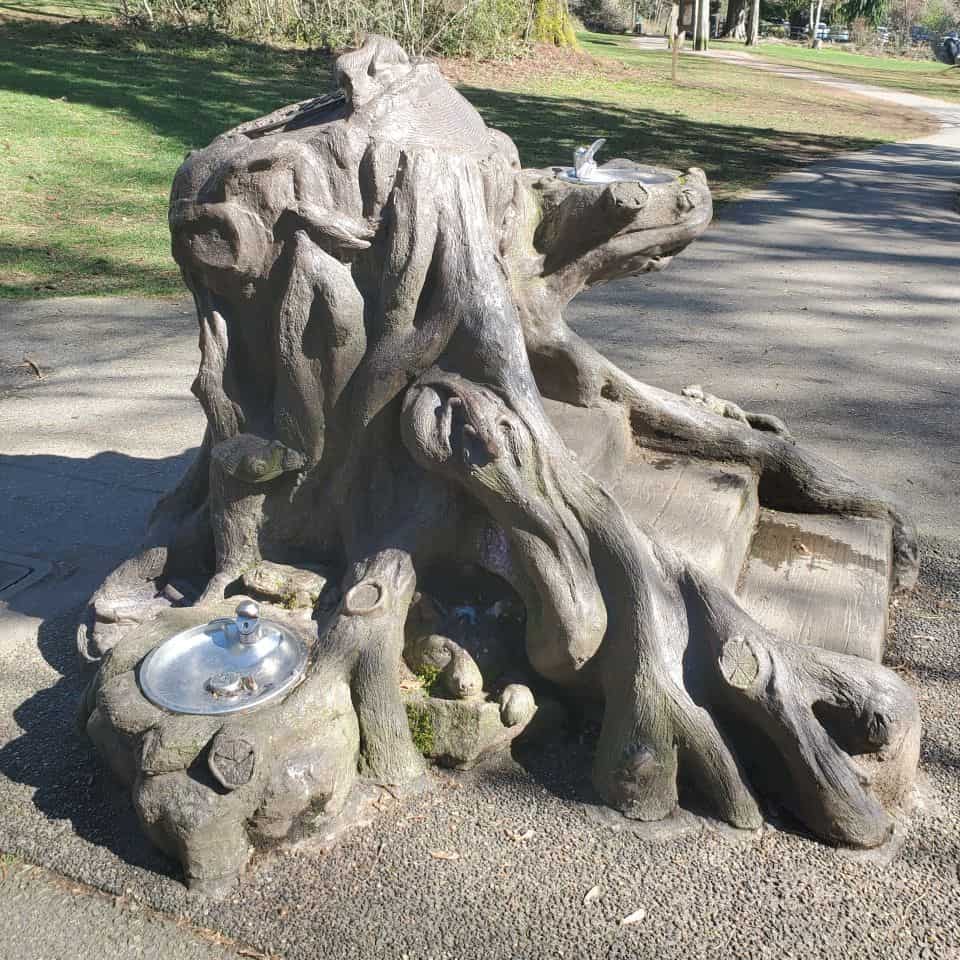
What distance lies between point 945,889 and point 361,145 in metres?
2.17

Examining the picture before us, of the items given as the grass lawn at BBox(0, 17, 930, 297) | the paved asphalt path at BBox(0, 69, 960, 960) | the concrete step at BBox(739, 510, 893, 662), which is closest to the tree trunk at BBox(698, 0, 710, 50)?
the grass lawn at BBox(0, 17, 930, 297)

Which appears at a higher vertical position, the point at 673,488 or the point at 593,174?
the point at 593,174

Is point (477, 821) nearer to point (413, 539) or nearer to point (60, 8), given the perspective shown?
point (413, 539)

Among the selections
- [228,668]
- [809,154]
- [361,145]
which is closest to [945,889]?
[228,668]

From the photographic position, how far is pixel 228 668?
2516 mm

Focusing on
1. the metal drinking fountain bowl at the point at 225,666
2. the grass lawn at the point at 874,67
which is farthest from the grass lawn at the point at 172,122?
the metal drinking fountain bowl at the point at 225,666

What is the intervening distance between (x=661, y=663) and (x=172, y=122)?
1205 centimetres

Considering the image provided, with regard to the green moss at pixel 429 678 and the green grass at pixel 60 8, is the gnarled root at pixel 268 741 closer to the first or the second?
→ the green moss at pixel 429 678

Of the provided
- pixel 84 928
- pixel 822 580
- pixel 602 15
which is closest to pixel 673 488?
pixel 822 580

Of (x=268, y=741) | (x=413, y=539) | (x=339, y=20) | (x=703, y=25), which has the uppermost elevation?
(x=339, y=20)

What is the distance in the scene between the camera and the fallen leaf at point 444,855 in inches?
93.5

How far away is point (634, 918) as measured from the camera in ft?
7.29

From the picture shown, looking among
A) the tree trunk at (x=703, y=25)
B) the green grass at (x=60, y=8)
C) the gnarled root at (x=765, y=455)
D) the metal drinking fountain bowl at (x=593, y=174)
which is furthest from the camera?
the tree trunk at (x=703, y=25)

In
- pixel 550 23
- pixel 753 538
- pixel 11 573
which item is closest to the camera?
pixel 753 538
